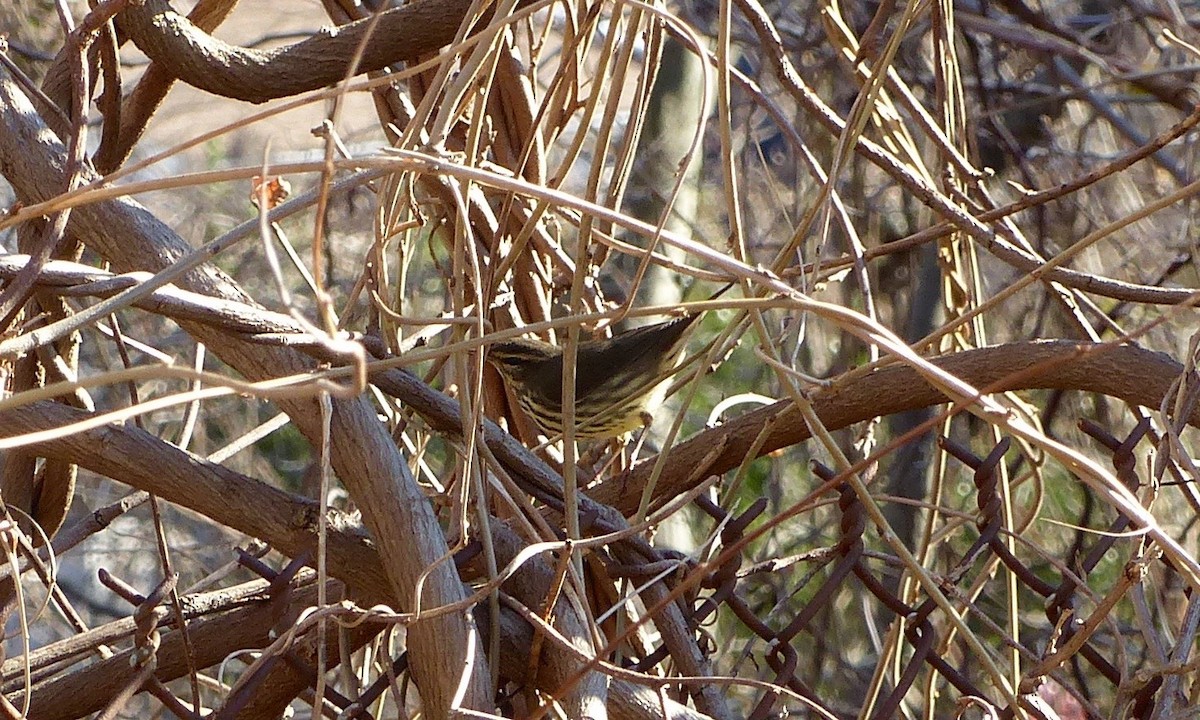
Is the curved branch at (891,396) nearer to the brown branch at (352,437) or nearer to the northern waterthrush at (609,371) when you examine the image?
the brown branch at (352,437)

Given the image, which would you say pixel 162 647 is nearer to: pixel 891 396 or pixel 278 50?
pixel 278 50

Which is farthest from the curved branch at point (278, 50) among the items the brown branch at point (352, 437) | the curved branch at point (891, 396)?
the curved branch at point (891, 396)

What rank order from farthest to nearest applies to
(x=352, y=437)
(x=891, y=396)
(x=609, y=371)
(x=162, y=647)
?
(x=609, y=371), (x=891, y=396), (x=162, y=647), (x=352, y=437)

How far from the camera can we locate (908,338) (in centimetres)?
454

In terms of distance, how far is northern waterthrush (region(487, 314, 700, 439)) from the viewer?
285cm

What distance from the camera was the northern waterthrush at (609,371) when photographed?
9.34 ft

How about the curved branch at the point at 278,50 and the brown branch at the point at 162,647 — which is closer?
the brown branch at the point at 162,647

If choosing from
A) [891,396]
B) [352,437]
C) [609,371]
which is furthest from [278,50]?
[609,371]

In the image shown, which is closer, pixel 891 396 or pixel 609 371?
pixel 891 396

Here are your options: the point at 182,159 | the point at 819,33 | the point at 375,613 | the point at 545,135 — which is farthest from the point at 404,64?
the point at 182,159

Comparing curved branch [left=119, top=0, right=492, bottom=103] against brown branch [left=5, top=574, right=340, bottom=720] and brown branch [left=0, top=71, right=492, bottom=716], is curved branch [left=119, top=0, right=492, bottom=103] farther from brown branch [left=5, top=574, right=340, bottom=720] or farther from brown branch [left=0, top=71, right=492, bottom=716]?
brown branch [left=5, top=574, right=340, bottom=720]

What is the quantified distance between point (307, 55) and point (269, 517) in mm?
655

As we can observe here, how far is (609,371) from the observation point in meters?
3.00

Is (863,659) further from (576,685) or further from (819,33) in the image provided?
(576,685)
